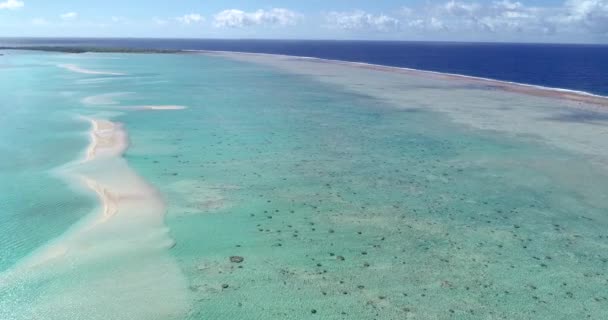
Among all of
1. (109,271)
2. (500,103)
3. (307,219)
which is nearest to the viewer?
(109,271)

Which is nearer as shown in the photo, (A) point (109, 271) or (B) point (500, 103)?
(A) point (109, 271)

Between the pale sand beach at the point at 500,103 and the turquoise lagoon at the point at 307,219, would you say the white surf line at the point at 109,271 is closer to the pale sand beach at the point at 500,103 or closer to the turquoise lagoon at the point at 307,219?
the turquoise lagoon at the point at 307,219

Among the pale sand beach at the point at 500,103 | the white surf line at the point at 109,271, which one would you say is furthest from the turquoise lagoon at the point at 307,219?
the pale sand beach at the point at 500,103

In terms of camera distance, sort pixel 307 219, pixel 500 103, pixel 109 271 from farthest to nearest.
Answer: pixel 500 103 < pixel 307 219 < pixel 109 271

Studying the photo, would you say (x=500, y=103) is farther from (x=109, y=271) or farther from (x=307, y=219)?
(x=109, y=271)

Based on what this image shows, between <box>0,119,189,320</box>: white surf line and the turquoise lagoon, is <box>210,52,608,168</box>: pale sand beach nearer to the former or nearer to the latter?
the turquoise lagoon

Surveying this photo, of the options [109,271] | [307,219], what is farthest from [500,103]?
[109,271]

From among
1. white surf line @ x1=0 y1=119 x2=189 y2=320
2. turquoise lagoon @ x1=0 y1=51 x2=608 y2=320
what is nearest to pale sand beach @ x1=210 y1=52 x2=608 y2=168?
turquoise lagoon @ x1=0 y1=51 x2=608 y2=320
